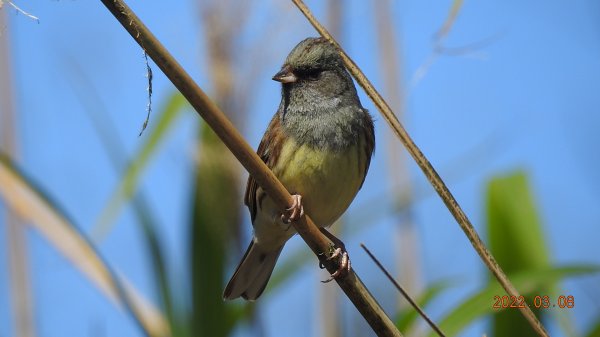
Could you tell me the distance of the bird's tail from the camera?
2.41 metres

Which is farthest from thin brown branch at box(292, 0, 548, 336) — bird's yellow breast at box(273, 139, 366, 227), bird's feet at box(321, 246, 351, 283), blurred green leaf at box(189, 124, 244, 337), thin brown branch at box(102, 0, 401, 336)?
blurred green leaf at box(189, 124, 244, 337)

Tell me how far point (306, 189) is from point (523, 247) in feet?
2.06

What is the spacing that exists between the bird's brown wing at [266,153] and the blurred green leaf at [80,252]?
450mm

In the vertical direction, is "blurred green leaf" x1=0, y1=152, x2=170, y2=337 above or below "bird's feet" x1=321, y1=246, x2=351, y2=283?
above

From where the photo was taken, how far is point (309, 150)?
88.4 inches

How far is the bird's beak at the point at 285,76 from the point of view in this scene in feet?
7.66

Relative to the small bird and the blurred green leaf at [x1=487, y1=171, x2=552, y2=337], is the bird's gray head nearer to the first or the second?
the small bird

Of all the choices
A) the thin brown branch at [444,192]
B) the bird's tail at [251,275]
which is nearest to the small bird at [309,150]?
the bird's tail at [251,275]

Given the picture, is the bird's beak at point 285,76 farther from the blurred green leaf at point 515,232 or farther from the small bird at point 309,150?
the blurred green leaf at point 515,232

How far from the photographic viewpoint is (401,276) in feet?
9.84

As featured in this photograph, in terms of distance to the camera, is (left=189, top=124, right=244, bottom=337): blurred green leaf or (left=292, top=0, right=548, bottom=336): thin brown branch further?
(left=189, top=124, right=244, bottom=337): blurred green leaf

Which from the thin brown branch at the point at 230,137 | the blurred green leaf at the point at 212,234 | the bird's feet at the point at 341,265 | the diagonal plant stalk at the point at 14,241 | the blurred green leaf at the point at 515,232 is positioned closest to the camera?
the thin brown branch at the point at 230,137

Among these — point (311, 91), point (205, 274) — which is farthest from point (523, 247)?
point (205, 274)

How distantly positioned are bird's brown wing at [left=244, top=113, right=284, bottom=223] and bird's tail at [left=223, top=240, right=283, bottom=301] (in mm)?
122
